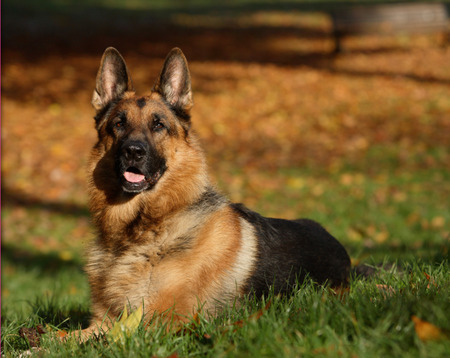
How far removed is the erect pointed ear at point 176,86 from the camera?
4.51m

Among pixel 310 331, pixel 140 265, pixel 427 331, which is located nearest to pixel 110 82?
pixel 140 265

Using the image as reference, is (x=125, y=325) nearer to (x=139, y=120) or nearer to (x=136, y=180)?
(x=136, y=180)

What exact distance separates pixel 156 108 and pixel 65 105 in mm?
10954

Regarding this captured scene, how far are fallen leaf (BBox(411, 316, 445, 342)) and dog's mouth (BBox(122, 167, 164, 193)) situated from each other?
209 centimetres

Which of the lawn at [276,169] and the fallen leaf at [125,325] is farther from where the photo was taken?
the fallen leaf at [125,325]

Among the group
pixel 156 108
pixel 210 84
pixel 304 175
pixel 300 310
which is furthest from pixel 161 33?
pixel 300 310

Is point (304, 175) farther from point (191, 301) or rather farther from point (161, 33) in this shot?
point (161, 33)

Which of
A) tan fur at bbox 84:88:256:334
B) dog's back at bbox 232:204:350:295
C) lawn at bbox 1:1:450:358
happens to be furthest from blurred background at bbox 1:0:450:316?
tan fur at bbox 84:88:256:334

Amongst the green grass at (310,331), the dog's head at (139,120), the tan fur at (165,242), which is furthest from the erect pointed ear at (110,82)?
the green grass at (310,331)

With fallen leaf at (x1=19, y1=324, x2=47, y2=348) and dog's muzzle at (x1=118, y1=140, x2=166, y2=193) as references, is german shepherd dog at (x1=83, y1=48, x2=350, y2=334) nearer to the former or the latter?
dog's muzzle at (x1=118, y1=140, x2=166, y2=193)

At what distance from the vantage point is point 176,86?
4551 mm

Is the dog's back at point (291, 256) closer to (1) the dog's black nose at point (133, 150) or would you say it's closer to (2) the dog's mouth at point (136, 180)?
(2) the dog's mouth at point (136, 180)

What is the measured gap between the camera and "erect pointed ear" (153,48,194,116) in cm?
451

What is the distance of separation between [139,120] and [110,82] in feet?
1.73
